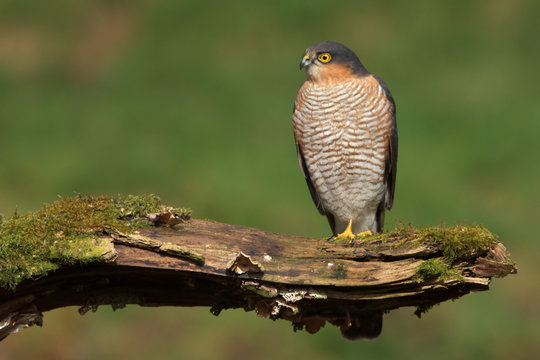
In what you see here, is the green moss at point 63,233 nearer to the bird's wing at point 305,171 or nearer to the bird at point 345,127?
the bird at point 345,127

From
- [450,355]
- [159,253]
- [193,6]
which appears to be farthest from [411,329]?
[193,6]

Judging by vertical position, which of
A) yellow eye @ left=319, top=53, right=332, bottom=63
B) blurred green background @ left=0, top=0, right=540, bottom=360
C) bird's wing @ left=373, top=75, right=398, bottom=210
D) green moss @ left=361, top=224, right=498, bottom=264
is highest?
blurred green background @ left=0, top=0, right=540, bottom=360

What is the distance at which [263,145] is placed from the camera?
8867mm

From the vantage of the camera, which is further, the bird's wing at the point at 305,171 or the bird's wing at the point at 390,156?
the bird's wing at the point at 305,171

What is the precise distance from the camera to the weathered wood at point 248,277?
391 centimetres

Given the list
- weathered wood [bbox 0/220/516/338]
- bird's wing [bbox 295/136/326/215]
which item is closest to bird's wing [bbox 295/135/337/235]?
bird's wing [bbox 295/136/326/215]

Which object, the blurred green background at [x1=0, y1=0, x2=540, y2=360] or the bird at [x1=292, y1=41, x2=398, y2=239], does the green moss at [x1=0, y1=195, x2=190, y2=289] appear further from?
the blurred green background at [x1=0, y1=0, x2=540, y2=360]

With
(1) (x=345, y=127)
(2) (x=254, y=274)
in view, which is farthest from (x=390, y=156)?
(2) (x=254, y=274)

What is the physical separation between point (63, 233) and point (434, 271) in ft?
6.52

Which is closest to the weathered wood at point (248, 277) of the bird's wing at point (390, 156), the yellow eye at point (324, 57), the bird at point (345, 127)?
the bird at point (345, 127)

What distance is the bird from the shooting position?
5.23m

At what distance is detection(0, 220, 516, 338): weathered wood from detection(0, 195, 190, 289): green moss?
0.31 ft

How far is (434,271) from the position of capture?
13.0 feet

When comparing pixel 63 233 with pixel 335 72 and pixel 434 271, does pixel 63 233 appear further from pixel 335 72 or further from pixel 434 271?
pixel 335 72
